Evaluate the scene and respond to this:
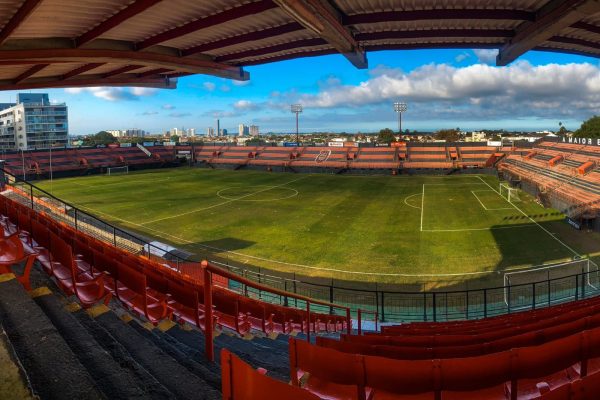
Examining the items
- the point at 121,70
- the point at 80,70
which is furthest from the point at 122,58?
the point at 121,70

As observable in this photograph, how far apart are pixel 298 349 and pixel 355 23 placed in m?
9.53

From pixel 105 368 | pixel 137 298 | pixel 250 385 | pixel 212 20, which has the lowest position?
pixel 137 298

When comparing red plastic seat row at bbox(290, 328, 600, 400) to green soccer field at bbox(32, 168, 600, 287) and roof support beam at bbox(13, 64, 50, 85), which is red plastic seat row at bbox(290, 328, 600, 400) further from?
roof support beam at bbox(13, 64, 50, 85)

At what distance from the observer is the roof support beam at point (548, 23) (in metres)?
7.83

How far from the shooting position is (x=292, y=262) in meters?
20.3

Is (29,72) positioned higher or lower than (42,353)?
higher

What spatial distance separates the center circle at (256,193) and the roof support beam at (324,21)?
27909 mm

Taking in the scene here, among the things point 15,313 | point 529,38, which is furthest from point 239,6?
point 15,313

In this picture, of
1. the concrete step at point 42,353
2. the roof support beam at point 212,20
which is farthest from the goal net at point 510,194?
the concrete step at point 42,353

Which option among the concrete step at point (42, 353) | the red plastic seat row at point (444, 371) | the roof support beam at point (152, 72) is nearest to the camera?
the concrete step at point (42, 353)

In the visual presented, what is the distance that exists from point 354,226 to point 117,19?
20.8 meters

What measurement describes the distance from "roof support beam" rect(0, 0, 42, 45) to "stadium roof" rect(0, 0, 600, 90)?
24 millimetres

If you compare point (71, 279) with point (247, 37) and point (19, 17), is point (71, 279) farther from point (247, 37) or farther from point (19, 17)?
point (247, 37)

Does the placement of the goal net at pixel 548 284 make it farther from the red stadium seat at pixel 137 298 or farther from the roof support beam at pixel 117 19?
the roof support beam at pixel 117 19
